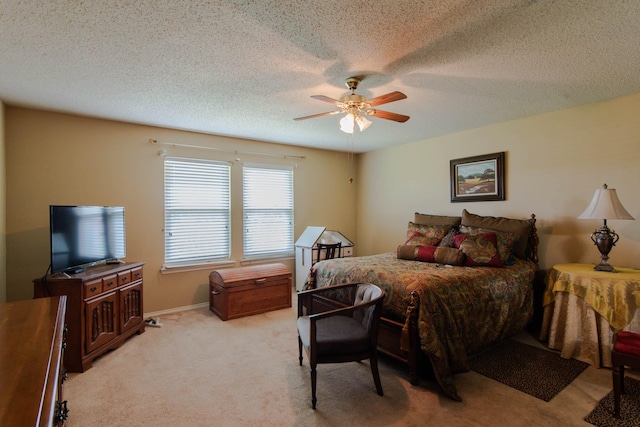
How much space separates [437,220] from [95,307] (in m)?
3.92

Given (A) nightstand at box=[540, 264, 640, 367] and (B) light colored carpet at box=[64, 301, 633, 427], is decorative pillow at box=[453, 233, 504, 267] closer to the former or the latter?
(A) nightstand at box=[540, 264, 640, 367]

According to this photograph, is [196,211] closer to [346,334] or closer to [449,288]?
[346,334]

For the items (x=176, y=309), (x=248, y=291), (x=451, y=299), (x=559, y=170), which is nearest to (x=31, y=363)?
(x=451, y=299)

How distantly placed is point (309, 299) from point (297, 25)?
2228 millimetres

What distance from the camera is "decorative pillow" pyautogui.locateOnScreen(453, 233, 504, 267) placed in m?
3.13

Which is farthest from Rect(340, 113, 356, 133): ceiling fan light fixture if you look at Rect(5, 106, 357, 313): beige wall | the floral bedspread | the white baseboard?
the white baseboard

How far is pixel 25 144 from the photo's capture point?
10.9 feet

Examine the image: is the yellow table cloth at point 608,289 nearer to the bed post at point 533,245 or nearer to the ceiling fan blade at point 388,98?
the bed post at point 533,245

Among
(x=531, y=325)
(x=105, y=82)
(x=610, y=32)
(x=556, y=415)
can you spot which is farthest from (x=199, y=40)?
(x=531, y=325)

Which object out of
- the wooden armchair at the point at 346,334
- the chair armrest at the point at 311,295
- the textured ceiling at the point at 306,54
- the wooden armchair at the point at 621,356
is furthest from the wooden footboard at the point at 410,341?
the textured ceiling at the point at 306,54

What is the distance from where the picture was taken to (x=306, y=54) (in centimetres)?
222

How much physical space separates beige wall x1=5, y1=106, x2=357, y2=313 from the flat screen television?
447 mm

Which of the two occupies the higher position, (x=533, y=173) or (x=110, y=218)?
(x=533, y=173)

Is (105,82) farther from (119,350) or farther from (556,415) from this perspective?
(556,415)
